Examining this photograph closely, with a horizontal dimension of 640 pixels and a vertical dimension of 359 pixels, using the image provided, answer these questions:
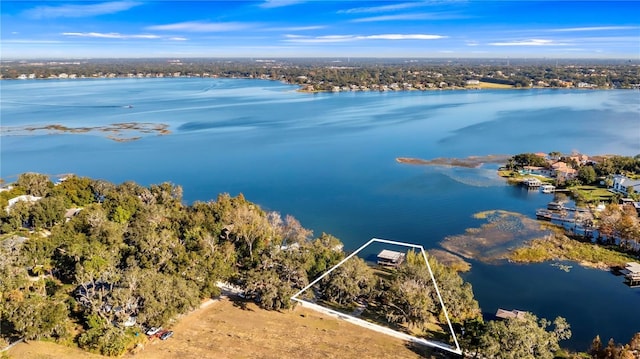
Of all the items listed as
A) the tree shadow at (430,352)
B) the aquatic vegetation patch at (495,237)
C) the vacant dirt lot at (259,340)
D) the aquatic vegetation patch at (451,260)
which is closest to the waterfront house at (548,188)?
the aquatic vegetation patch at (495,237)

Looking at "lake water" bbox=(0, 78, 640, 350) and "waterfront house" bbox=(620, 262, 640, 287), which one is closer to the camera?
"waterfront house" bbox=(620, 262, 640, 287)

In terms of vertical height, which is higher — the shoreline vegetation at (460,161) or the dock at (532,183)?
the shoreline vegetation at (460,161)

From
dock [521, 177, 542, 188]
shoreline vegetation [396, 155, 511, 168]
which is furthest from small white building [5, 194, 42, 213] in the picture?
dock [521, 177, 542, 188]

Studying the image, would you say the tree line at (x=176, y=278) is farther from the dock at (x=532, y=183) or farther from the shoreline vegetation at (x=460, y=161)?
the shoreline vegetation at (x=460, y=161)

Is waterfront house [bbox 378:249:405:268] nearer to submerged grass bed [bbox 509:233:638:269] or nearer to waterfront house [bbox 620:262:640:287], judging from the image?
submerged grass bed [bbox 509:233:638:269]

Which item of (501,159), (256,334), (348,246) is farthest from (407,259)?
(501,159)

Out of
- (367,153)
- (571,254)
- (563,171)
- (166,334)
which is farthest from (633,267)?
(367,153)

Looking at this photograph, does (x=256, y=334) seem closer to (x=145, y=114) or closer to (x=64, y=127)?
(x=64, y=127)
